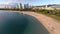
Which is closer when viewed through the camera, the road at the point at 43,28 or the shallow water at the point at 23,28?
the road at the point at 43,28

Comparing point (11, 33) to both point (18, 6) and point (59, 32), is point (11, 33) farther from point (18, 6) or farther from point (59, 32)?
point (18, 6)

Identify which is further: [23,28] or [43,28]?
[23,28]

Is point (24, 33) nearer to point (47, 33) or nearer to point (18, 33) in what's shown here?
point (18, 33)

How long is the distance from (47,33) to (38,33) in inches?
48.3

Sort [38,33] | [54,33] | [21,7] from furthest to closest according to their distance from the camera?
[21,7], [38,33], [54,33]

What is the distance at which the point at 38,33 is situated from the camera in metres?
20.6

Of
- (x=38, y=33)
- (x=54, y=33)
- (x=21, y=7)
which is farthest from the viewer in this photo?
(x=21, y=7)

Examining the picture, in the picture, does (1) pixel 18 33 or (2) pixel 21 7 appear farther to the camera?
(2) pixel 21 7

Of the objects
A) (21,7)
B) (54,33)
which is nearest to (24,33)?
(54,33)

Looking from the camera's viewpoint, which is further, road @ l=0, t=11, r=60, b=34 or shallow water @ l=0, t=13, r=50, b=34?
shallow water @ l=0, t=13, r=50, b=34

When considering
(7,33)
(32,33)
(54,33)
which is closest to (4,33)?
(7,33)

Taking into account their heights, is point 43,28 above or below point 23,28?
above

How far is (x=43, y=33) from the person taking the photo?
20375mm

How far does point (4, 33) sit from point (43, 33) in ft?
17.3
